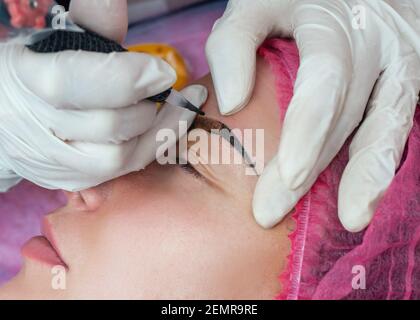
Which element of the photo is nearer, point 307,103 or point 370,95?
point 307,103

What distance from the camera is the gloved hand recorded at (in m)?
0.87

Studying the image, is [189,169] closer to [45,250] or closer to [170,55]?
[45,250]

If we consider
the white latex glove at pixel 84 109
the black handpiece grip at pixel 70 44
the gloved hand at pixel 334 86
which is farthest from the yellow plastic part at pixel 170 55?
the black handpiece grip at pixel 70 44

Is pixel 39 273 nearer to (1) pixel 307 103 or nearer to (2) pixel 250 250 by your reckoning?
(2) pixel 250 250

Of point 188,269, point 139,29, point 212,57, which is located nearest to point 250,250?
point 188,269

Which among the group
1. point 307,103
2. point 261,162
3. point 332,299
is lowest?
point 332,299

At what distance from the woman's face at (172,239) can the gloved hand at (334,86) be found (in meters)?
0.05

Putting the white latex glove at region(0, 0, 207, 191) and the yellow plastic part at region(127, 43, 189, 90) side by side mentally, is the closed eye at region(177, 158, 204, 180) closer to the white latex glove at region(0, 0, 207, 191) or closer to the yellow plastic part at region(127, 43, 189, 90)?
the white latex glove at region(0, 0, 207, 191)

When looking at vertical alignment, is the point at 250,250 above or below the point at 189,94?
below

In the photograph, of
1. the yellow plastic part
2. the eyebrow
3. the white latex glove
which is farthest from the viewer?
the yellow plastic part

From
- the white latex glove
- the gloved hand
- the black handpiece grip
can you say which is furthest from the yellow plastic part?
the black handpiece grip

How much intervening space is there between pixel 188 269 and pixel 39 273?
0.30m

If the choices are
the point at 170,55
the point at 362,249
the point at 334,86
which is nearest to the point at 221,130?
the point at 334,86

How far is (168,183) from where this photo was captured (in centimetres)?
96
